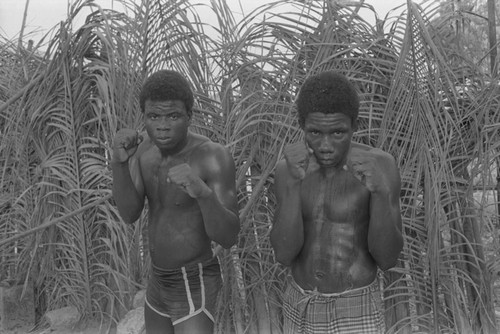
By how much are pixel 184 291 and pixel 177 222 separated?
270 mm

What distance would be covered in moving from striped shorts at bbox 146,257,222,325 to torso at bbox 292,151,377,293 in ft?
1.60

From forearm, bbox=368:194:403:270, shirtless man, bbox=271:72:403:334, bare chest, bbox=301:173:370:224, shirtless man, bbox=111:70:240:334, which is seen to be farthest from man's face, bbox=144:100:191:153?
forearm, bbox=368:194:403:270

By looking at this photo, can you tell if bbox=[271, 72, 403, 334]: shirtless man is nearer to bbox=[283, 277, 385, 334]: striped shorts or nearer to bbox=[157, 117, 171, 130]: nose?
bbox=[283, 277, 385, 334]: striped shorts

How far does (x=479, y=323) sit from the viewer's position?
3.10 meters

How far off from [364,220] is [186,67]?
181cm

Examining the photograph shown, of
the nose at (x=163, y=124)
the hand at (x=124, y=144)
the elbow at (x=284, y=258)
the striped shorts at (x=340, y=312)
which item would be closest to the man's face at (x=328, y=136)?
the elbow at (x=284, y=258)

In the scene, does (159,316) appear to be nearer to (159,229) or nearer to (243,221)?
(159,229)

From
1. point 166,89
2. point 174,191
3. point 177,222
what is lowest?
point 177,222

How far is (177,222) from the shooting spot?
2256 millimetres

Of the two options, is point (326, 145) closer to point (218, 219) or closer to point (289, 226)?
point (289, 226)

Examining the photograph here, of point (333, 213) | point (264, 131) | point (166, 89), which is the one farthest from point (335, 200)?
point (264, 131)

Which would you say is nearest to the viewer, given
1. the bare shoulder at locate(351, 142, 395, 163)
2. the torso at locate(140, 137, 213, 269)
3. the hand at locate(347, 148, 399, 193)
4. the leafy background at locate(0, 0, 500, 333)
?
the hand at locate(347, 148, 399, 193)

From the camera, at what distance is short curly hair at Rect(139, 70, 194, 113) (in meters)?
2.16

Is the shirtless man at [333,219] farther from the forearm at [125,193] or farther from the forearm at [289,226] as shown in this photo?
the forearm at [125,193]
